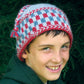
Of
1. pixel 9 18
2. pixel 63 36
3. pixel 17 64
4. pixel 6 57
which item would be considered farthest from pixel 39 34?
pixel 6 57

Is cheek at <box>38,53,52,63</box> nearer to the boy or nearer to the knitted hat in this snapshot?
the boy

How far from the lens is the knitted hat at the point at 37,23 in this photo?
2256 millimetres

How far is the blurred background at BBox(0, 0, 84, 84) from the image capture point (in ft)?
10.7

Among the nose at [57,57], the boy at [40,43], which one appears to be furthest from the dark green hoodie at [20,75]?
the nose at [57,57]

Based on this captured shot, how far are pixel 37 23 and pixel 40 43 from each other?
23 centimetres

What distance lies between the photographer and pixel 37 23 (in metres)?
2.28

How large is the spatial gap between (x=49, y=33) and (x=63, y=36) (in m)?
0.17

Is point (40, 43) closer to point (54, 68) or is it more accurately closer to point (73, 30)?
point (54, 68)

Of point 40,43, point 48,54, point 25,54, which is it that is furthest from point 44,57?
point 25,54

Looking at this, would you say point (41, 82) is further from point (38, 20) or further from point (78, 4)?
point (78, 4)

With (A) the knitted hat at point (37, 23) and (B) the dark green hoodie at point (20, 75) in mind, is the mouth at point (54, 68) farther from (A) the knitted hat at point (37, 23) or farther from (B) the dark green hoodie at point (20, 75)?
(A) the knitted hat at point (37, 23)

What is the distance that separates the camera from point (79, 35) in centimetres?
339

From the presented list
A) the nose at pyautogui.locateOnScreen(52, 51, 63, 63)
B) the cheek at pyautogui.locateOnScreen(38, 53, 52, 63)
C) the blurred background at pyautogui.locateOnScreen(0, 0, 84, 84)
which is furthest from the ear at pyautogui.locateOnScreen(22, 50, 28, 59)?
the blurred background at pyautogui.locateOnScreen(0, 0, 84, 84)

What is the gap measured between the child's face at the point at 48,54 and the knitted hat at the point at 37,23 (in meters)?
0.08
